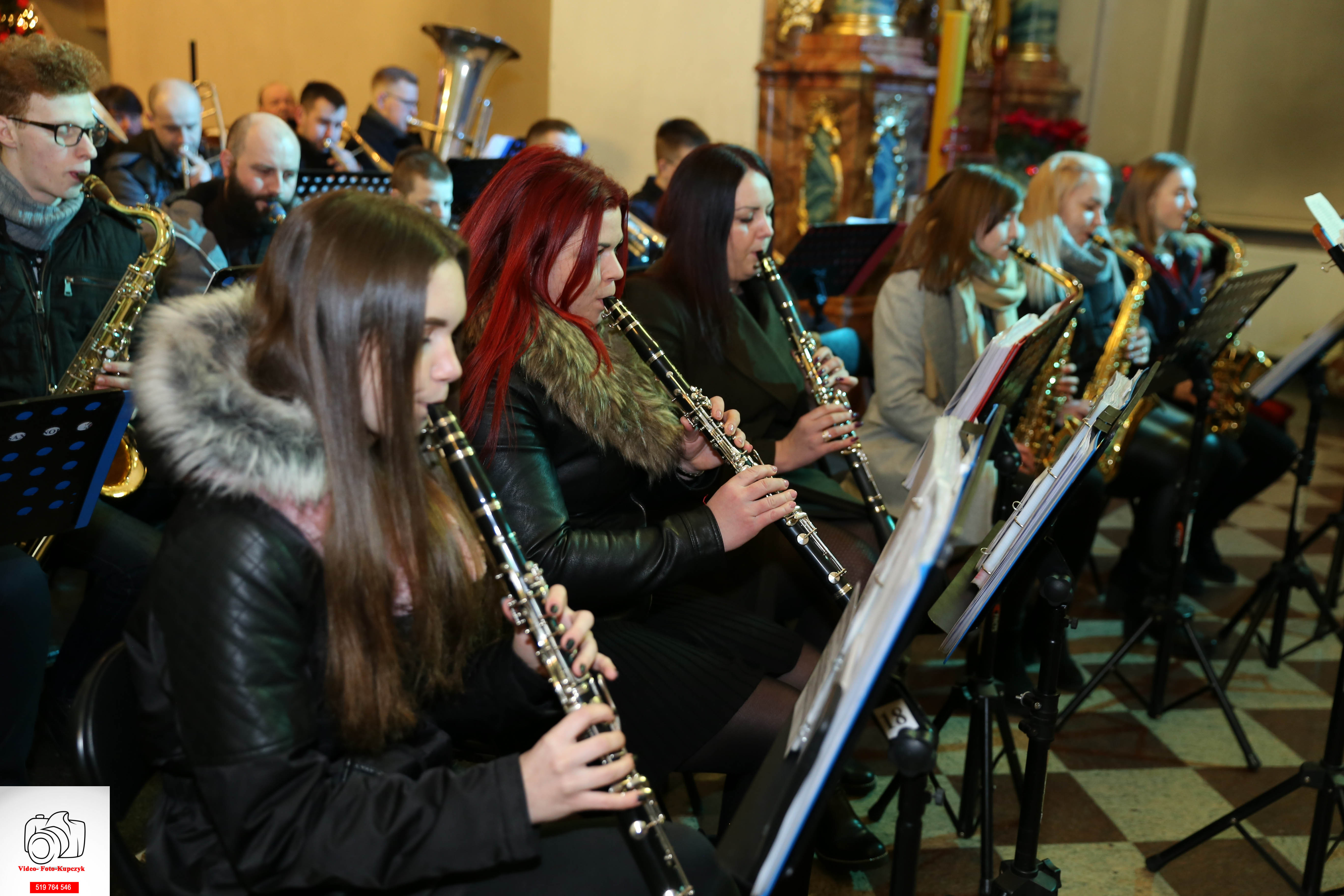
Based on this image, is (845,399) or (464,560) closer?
(464,560)

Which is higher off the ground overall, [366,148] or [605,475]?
[366,148]

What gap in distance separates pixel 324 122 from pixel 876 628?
18.7 ft

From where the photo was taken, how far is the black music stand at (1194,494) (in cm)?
266

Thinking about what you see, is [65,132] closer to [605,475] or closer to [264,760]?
[605,475]

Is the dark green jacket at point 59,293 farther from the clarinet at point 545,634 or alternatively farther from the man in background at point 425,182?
the clarinet at point 545,634

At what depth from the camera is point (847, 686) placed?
1.00 m

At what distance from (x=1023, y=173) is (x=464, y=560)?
5.84 m

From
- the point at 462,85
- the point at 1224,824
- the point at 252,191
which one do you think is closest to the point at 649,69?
the point at 462,85

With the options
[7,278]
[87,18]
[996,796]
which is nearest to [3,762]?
[7,278]

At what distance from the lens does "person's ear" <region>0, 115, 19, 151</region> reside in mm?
2311

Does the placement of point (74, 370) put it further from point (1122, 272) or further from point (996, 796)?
point (1122, 272)

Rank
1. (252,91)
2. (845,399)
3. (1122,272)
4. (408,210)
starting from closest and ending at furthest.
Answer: (408,210), (845,399), (1122,272), (252,91)

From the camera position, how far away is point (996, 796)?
8.04 feet

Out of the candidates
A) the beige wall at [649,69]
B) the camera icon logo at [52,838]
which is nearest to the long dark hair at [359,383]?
the camera icon logo at [52,838]
